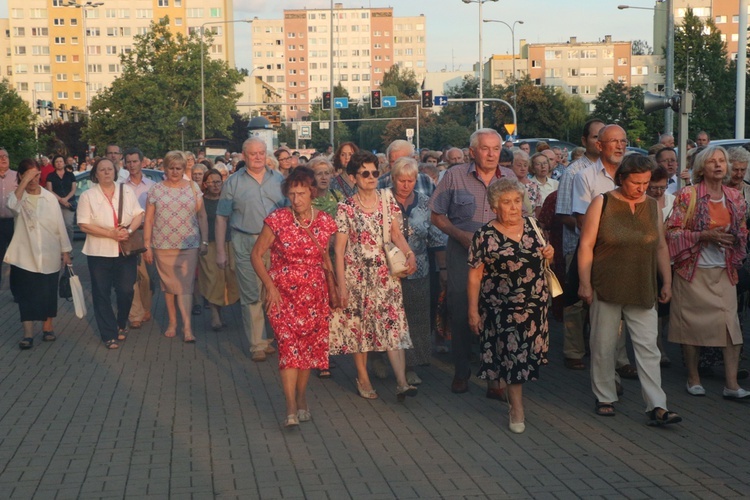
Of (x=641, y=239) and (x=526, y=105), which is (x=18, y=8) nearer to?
(x=526, y=105)

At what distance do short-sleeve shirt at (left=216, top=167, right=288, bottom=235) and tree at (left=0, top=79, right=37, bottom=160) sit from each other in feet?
48.6

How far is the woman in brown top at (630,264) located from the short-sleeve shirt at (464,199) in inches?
45.7

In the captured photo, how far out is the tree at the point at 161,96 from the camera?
221 ft

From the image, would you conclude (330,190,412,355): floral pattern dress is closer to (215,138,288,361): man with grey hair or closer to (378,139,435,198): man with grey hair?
(378,139,435,198): man with grey hair

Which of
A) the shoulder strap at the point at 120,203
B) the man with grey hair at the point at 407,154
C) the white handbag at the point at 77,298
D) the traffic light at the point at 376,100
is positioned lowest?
the white handbag at the point at 77,298

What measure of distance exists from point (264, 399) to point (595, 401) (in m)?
2.50

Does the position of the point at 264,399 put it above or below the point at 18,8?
below

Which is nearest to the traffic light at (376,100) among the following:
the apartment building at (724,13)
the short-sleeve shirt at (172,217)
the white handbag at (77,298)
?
the short-sleeve shirt at (172,217)

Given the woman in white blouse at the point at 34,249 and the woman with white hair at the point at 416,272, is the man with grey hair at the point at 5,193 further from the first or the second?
the woman with white hair at the point at 416,272

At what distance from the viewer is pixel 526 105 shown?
228 ft

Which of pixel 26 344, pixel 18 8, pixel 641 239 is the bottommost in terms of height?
pixel 26 344

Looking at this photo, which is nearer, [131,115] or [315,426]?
[315,426]

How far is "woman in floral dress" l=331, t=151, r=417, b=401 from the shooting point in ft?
26.5

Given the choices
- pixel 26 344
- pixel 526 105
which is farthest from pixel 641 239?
pixel 526 105
